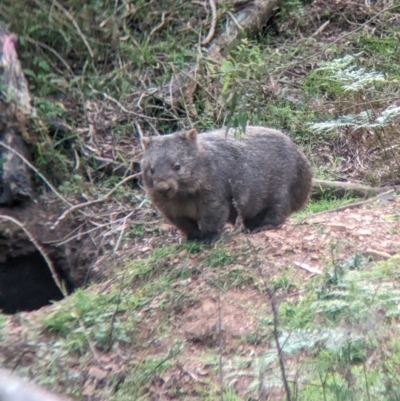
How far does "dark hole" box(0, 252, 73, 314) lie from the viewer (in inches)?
302

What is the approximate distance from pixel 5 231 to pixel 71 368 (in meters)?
3.29

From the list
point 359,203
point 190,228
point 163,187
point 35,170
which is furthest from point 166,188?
point 35,170

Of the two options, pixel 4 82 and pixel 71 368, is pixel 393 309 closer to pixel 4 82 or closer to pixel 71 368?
pixel 71 368

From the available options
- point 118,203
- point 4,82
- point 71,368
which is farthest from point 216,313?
point 4,82

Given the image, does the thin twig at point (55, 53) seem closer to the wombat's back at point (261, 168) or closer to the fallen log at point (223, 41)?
the fallen log at point (223, 41)

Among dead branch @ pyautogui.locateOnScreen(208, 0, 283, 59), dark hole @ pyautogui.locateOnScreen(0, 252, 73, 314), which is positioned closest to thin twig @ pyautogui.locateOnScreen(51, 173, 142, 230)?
dark hole @ pyautogui.locateOnScreen(0, 252, 73, 314)

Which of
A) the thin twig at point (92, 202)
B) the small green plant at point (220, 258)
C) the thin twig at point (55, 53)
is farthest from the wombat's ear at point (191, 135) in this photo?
the thin twig at point (55, 53)

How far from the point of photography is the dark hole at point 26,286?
302 inches

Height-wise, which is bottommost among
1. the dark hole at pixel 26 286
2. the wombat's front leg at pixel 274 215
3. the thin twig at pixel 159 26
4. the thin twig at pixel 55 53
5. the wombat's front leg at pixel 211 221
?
the dark hole at pixel 26 286

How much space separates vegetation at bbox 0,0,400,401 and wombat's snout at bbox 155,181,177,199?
1.56 ft

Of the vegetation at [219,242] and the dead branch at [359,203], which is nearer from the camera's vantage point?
the vegetation at [219,242]

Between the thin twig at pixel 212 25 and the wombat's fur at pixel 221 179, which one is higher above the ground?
the wombat's fur at pixel 221 179

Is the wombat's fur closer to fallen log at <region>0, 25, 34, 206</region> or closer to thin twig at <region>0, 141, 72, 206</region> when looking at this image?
thin twig at <region>0, 141, 72, 206</region>

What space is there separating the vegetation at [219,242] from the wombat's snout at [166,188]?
1.56ft
